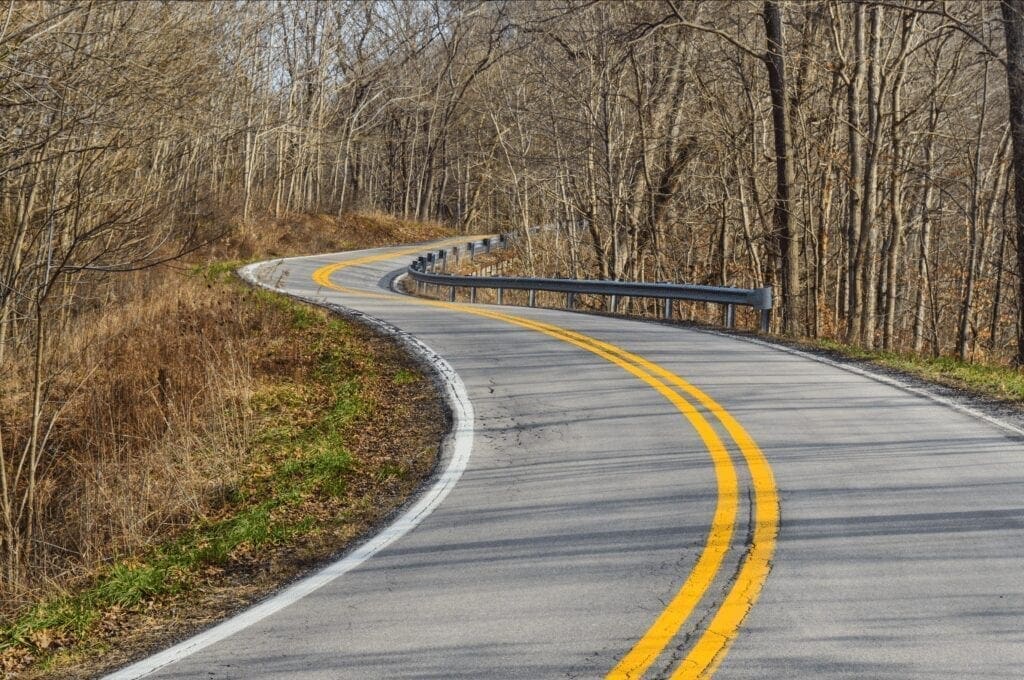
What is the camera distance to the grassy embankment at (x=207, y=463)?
6.16m

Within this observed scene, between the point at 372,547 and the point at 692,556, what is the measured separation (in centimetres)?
210

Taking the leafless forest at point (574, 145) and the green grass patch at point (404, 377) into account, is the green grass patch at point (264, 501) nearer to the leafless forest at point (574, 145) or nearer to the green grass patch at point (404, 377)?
the green grass patch at point (404, 377)

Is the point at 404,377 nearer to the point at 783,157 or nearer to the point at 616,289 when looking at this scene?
the point at 616,289

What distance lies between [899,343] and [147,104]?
25.6 metres

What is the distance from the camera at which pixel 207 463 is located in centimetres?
982

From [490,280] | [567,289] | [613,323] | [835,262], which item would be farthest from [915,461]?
[835,262]

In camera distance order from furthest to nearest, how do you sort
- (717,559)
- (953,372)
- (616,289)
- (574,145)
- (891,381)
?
(574,145)
(616,289)
(953,372)
(891,381)
(717,559)

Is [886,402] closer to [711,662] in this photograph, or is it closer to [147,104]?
[711,662]

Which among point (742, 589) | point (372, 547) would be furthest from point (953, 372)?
point (372, 547)

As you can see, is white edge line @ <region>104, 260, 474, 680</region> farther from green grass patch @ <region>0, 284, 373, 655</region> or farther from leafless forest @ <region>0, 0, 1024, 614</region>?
leafless forest @ <region>0, 0, 1024, 614</region>

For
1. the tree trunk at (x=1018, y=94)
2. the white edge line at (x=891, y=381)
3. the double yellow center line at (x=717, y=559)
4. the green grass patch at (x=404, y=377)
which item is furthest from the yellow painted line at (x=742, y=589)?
the tree trunk at (x=1018, y=94)

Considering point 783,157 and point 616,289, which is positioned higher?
point 783,157

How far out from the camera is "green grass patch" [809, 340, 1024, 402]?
11234 mm

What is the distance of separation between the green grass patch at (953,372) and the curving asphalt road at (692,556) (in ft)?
2.99
